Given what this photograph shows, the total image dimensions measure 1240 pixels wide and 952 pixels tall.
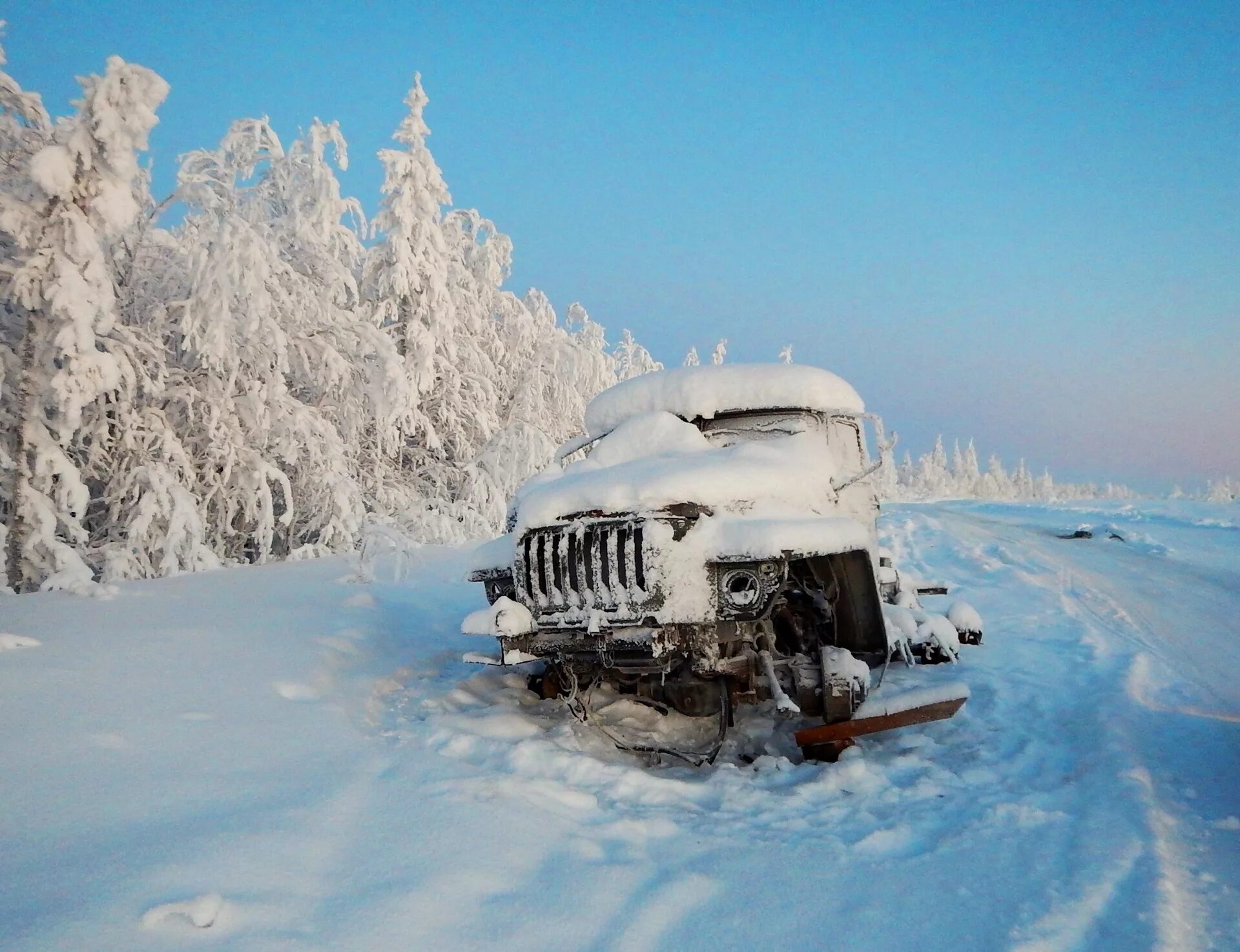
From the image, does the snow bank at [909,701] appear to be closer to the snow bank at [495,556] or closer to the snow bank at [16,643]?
the snow bank at [495,556]

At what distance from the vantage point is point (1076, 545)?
1554 cm

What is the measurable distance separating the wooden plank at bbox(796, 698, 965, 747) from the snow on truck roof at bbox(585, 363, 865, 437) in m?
2.31

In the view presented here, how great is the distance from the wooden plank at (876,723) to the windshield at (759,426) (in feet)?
7.01

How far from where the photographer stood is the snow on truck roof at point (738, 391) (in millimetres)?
5418

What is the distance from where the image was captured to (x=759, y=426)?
17.8ft

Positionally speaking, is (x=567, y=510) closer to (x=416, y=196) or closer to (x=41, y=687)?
(x=41, y=687)

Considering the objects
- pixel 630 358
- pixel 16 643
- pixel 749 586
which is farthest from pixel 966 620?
pixel 630 358

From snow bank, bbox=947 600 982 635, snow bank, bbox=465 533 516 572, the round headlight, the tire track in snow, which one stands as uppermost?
snow bank, bbox=465 533 516 572

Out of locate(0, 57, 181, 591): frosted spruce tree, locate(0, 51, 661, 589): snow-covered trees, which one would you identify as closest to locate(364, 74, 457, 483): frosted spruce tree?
locate(0, 51, 661, 589): snow-covered trees

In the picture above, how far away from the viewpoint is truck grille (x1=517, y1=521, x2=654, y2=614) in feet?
12.6

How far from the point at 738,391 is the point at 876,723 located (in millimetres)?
2565

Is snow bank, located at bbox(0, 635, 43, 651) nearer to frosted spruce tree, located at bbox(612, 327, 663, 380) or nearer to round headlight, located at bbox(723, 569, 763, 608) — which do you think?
round headlight, located at bbox(723, 569, 763, 608)

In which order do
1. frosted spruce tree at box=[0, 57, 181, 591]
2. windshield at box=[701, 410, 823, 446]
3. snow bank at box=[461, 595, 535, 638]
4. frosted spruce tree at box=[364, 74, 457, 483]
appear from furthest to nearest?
1. frosted spruce tree at box=[364, 74, 457, 483]
2. frosted spruce tree at box=[0, 57, 181, 591]
3. windshield at box=[701, 410, 823, 446]
4. snow bank at box=[461, 595, 535, 638]

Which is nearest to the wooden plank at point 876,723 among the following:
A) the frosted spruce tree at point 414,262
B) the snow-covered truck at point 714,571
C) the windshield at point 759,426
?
the snow-covered truck at point 714,571
